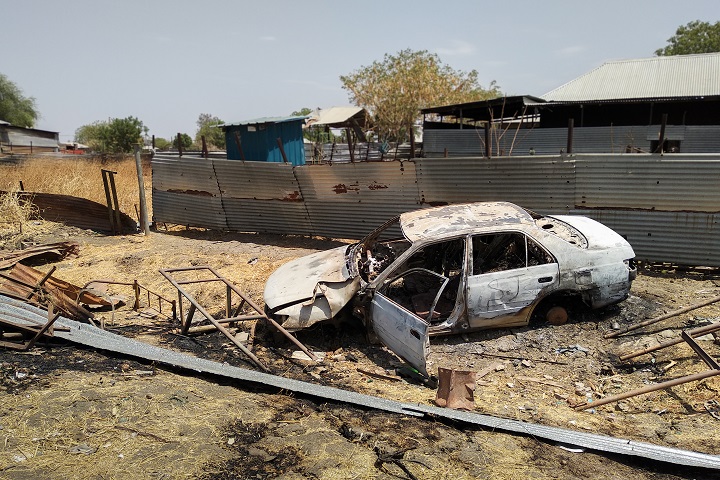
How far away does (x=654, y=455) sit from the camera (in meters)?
3.43

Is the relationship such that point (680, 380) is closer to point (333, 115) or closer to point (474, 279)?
point (474, 279)

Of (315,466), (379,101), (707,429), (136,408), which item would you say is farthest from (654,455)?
(379,101)

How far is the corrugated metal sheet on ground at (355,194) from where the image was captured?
9469 millimetres

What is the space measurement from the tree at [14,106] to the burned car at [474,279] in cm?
6712

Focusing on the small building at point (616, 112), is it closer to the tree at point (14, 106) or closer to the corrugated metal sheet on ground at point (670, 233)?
the corrugated metal sheet on ground at point (670, 233)

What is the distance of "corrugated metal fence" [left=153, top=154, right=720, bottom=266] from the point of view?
7.66 meters

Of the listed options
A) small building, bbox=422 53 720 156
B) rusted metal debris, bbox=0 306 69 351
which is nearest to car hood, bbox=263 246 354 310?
rusted metal debris, bbox=0 306 69 351

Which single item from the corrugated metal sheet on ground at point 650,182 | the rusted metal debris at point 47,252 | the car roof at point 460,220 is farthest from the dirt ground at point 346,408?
the rusted metal debris at point 47,252

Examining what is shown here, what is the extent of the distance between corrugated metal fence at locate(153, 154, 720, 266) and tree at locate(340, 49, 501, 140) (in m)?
23.4

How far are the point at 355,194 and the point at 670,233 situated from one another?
539 cm

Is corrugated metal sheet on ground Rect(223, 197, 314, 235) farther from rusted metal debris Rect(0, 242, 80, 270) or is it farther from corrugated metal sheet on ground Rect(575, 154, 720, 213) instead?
corrugated metal sheet on ground Rect(575, 154, 720, 213)

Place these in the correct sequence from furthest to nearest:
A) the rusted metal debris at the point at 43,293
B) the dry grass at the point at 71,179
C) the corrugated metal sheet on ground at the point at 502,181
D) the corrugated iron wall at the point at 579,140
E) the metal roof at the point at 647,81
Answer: the metal roof at the point at 647,81
the corrugated iron wall at the point at 579,140
the dry grass at the point at 71,179
the corrugated metal sheet on ground at the point at 502,181
the rusted metal debris at the point at 43,293

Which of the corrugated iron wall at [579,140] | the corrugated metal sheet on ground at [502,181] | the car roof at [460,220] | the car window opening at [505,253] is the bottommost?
the car window opening at [505,253]

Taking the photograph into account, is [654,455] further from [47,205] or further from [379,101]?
[379,101]
